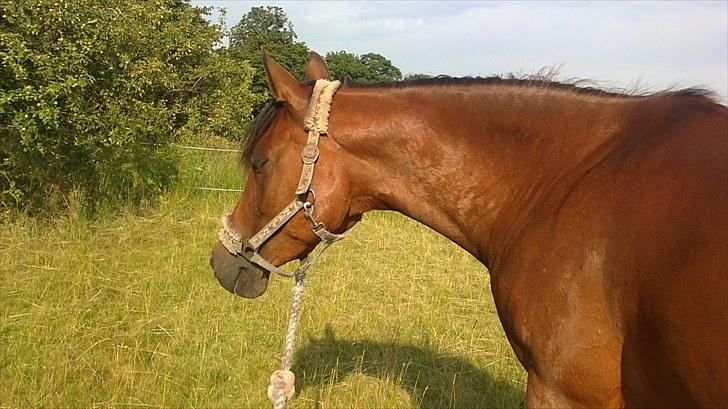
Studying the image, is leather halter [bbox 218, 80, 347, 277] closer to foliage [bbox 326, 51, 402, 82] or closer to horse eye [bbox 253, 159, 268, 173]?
horse eye [bbox 253, 159, 268, 173]

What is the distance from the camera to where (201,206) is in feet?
31.7

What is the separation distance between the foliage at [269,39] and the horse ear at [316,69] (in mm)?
27744

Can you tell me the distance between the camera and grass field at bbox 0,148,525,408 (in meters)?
4.00

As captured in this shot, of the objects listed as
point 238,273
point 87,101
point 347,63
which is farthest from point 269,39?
point 238,273

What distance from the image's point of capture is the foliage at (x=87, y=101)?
6.17 meters

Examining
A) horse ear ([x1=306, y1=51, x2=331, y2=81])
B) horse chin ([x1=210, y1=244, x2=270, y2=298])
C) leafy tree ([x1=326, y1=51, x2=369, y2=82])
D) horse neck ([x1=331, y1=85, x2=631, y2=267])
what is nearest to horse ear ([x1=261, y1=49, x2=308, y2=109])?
horse neck ([x1=331, y1=85, x2=631, y2=267])

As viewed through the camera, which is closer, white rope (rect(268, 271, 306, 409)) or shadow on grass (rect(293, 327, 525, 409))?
white rope (rect(268, 271, 306, 409))

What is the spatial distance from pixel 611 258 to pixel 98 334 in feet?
13.7

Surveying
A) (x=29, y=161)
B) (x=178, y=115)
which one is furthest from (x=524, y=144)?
(x=178, y=115)

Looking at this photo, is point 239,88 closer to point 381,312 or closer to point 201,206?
point 201,206

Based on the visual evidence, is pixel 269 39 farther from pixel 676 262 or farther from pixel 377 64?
pixel 676 262

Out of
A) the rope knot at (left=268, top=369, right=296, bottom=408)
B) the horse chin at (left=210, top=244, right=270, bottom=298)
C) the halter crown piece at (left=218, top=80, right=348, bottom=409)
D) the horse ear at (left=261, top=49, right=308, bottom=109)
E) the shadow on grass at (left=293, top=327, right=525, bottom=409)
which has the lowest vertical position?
the shadow on grass at (left=293, top=327, right=525, bottom=409)

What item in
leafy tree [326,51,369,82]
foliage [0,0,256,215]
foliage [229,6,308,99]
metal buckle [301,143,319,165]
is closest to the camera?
metal buckle [301,143,319,165]

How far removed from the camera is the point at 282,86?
2531 millimetres
